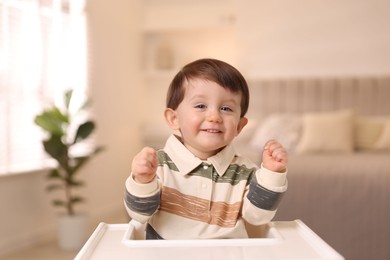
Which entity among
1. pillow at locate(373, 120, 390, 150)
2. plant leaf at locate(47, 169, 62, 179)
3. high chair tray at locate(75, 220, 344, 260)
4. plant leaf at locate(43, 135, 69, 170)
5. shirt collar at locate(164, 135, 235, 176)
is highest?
shirt collar at locate(164, 135, 235, 176)

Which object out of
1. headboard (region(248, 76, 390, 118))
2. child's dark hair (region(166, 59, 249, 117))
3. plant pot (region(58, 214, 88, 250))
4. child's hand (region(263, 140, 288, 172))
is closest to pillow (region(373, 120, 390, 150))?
headboard (region(248, 76, 390, 118))

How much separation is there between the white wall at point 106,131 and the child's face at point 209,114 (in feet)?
6.56

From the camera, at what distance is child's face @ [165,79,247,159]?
1.04m

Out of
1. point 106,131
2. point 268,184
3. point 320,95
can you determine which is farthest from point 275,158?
point 106,131

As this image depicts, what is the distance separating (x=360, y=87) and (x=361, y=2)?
30.2 inches

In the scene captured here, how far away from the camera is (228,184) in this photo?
106cm

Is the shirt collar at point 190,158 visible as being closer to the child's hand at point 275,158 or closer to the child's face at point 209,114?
the child's face at point 209,114

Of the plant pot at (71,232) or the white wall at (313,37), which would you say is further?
the white wall at (313,37)

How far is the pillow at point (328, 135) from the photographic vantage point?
3.01 m

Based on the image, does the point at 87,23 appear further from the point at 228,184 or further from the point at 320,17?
the point at 228,184

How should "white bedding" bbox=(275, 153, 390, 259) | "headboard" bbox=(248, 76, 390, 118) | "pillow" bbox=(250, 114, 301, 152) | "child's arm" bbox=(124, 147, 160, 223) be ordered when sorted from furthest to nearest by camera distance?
"headboard" bbox=(248, 76, 390, 118) → "pillow" bbox=(250, 114, 301, 152) → "white bedding" bbox=(275, 153, 390, 259) → "child's arm" bbox=(124, 147, 160, 223)

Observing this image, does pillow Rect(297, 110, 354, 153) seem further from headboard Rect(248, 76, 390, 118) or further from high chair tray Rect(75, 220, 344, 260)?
high chair tray Rect(75, 220, 344, 260)

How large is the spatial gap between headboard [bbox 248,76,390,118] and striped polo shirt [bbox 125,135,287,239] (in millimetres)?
2702

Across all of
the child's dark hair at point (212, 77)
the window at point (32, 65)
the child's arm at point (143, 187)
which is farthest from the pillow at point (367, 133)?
the child's arm at point (143, 187)
